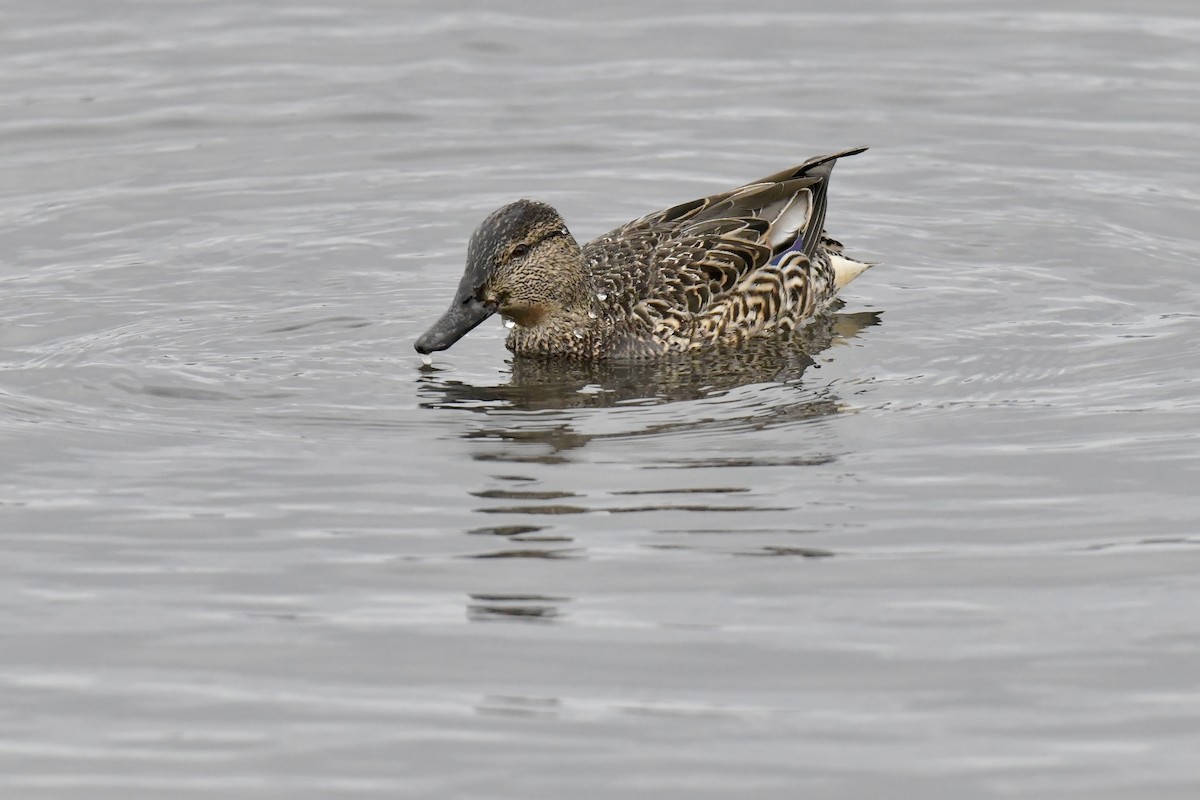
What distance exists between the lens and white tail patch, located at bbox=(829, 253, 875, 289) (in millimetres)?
13062

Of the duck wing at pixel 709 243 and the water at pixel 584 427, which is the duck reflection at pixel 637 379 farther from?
the duck wing at pixel 709 243

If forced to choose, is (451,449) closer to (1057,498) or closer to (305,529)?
(305,529)

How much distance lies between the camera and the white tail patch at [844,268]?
13062 mm

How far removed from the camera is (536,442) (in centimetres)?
1000

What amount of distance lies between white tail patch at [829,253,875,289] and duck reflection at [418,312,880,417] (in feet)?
2.07

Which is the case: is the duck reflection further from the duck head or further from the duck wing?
the duck wing

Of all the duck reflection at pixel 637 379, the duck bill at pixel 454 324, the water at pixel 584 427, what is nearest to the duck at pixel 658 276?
the duck bill at pixel 454 324

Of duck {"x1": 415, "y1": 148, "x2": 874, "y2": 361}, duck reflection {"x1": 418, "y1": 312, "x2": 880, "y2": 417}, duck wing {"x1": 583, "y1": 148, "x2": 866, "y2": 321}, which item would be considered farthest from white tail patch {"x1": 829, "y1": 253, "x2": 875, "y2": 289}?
duck reflection {"x1": 418, "y1": 312, "x2": 880, "y2": 417}

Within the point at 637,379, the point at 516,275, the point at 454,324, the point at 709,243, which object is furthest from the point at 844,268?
the point at 454,324

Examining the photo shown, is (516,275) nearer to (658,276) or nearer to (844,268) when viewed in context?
(658,276)

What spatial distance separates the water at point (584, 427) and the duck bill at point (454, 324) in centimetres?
26

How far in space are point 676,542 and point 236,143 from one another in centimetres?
840

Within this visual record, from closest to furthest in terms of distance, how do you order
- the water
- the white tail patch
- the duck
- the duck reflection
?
the water → the duck reflection → the duck → the white tail patch

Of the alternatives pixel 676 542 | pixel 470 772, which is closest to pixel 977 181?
pixel 676 542
